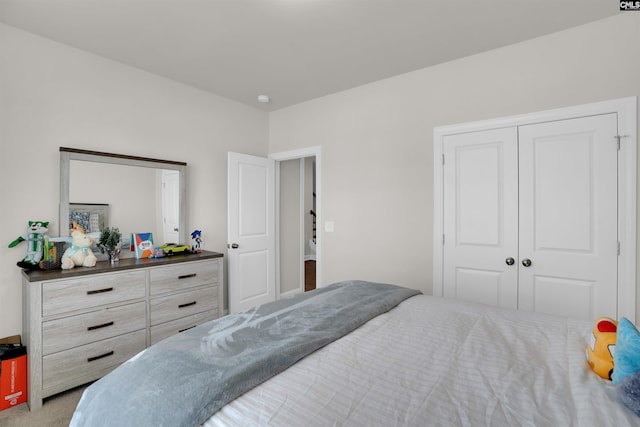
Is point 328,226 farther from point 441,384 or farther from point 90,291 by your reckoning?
point 441,384

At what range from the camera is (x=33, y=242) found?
2.29 meters

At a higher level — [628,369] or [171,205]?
[171,205]

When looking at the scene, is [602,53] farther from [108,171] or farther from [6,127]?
[6,127]

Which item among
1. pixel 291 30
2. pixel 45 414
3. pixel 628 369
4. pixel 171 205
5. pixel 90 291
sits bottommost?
pixel 45 414

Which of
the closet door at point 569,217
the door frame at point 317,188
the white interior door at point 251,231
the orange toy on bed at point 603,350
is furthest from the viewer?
the door frame at point 317,188

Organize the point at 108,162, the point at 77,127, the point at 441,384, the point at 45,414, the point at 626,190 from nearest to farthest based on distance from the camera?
→ the point at 441,384 → the point at 45,414 → the point at 626,190 → the point at 77,127 → the point at 108,162

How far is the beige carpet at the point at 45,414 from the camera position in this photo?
1.90 m

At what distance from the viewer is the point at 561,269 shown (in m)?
2.33

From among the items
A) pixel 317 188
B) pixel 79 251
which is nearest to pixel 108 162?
pixel 79 251

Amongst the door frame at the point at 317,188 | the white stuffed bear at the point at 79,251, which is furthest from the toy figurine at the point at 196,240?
the door frame at the point at 317,188

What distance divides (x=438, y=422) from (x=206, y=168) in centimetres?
328

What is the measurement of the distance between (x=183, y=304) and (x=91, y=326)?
0.69 m

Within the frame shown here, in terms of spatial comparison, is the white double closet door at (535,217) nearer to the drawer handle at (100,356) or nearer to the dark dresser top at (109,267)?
the dark dresser top at (109,267)

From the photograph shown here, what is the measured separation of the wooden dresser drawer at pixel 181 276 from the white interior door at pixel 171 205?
0.49 metres
